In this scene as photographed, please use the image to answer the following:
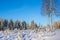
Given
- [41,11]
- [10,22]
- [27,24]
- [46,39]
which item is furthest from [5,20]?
[46,39]

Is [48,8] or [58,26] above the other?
[48,8]

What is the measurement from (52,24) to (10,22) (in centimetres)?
564

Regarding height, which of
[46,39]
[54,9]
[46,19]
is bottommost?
[46,39]

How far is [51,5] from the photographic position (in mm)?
7332

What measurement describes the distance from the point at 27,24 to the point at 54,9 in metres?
2.84

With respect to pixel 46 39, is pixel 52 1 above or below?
above

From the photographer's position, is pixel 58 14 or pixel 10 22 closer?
pixel 58 14

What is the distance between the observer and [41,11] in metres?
7.56

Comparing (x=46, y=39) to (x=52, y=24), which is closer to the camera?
(x=46, y=39)

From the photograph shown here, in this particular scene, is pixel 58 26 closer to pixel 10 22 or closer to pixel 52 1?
pixel 52 1

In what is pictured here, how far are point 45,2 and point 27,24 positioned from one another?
2.61 m

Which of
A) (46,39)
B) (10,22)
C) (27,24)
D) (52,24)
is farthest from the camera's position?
(10,22)

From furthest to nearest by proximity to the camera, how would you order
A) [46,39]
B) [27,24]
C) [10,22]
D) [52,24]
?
1. [10,22]
2. [27,24]
3. [52,24]
4. [46,39]

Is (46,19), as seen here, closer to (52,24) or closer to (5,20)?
(52,24)
